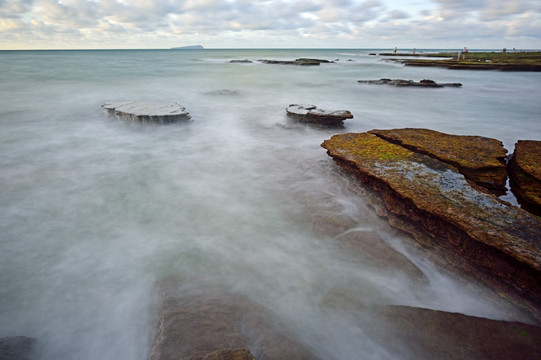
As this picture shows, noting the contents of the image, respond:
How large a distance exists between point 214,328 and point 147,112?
6273 mm

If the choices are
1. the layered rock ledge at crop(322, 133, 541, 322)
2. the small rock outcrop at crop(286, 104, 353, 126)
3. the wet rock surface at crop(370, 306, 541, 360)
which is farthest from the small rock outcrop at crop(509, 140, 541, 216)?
the small rock outcrop at crop(286, 104, 353, 126)

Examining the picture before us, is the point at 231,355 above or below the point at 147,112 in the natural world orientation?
below

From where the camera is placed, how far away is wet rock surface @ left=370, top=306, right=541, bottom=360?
1717 millimetres

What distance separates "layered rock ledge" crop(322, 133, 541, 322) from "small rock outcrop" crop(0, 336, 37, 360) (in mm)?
3147

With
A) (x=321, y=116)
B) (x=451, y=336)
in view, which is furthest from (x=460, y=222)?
(x=321, y=116)

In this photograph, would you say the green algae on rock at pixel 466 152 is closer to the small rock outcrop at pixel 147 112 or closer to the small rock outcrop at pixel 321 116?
the small rock outcrop at pixel 321 116

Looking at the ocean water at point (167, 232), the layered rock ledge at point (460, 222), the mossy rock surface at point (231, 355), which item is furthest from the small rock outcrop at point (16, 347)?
the layered rock ledge at point (460, 222)

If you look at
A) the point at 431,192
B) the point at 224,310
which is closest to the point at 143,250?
the point at 224,310

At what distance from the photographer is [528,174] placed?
303cm

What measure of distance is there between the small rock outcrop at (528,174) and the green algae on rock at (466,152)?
0.13 meters

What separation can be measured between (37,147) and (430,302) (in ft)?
22.4

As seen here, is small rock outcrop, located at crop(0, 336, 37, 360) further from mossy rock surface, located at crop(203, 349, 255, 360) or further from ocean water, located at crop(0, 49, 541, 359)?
mossy rock surface, located at crop(203, 349, 255, 360)

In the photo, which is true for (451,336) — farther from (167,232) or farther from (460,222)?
(167,232)

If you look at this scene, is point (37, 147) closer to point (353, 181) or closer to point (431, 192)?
point (353, 181)
